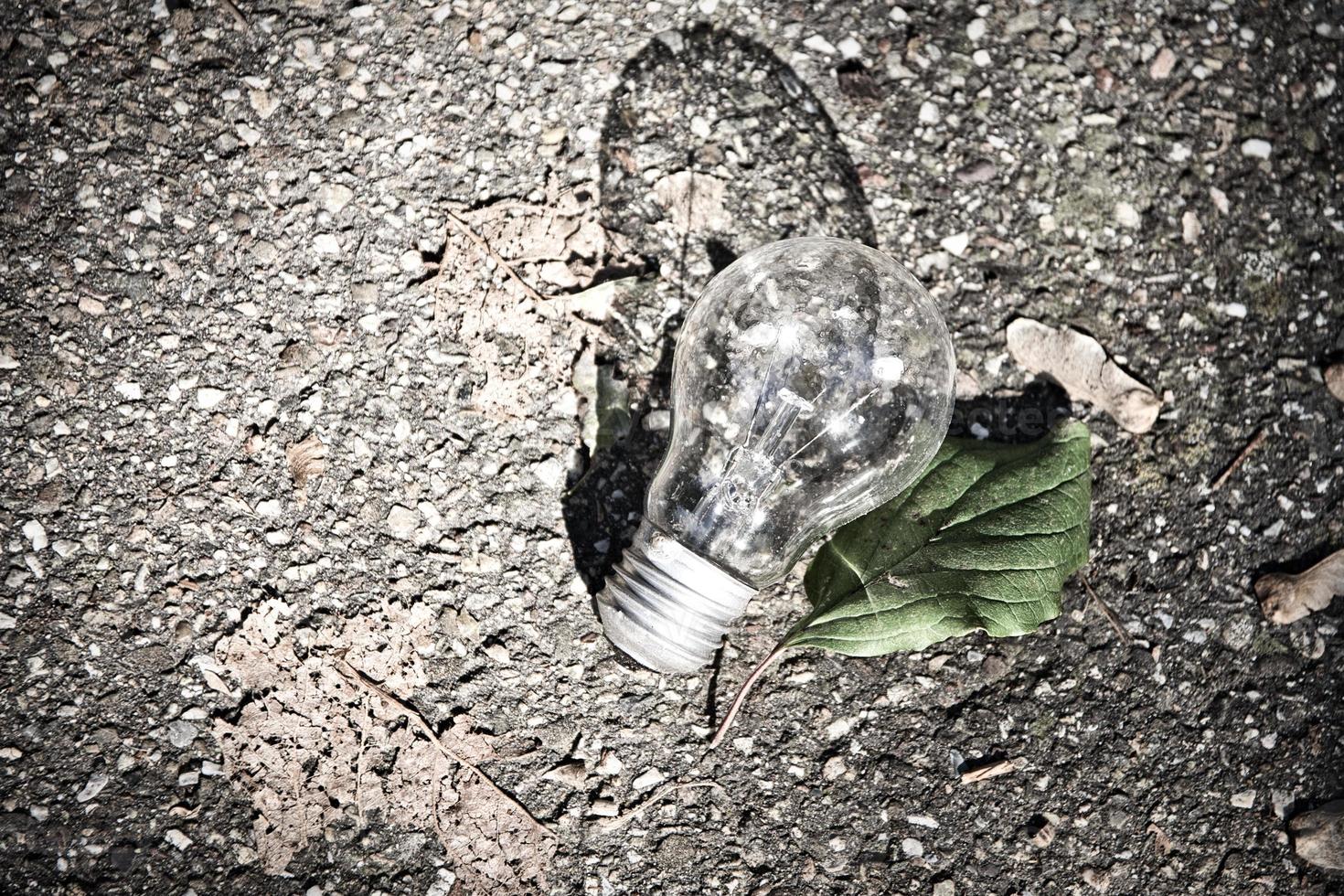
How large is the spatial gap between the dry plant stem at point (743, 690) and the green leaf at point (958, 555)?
0.03 metres

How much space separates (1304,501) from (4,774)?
2714 millimetres

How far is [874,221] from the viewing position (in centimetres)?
241

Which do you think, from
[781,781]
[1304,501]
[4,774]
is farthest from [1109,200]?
[4,774]

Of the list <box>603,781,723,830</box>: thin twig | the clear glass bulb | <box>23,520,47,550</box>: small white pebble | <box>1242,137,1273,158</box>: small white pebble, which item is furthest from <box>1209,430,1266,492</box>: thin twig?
<box>23,520,47,550</box>: small white pebble

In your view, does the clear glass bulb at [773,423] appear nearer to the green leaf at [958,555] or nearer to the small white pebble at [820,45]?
the green leaf at [958,555]

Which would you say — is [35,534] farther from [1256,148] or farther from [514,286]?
[1256,148]

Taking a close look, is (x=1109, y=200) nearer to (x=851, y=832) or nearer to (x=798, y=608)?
(x=798, y=608)

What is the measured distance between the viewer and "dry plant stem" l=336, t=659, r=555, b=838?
211 cm

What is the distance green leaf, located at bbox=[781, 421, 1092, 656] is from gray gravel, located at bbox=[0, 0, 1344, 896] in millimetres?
151

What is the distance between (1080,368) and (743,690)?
3.37 ft

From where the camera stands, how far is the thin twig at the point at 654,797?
2.12 meters

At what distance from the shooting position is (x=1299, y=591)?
2.31 metres

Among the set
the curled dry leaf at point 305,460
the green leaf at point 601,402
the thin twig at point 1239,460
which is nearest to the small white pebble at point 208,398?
the curled dry leaf at point 305,460

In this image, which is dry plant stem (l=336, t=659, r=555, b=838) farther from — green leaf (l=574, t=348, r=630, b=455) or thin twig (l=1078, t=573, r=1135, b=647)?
thin twig (l=1078, t=573, r=1135, b=647)
